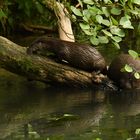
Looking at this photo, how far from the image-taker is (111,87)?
582 centimetres

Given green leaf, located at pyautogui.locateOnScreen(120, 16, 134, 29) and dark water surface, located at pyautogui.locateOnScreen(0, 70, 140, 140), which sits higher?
green leaf, located at pyautogui.locateOnScreen(120, 16, 134, 29)

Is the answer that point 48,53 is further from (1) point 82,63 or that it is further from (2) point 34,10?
(2) point 34,10

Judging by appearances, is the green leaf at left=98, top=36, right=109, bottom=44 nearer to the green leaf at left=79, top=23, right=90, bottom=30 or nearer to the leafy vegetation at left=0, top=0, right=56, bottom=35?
the green leaf at left=79, top=23, right=90, bottom=30

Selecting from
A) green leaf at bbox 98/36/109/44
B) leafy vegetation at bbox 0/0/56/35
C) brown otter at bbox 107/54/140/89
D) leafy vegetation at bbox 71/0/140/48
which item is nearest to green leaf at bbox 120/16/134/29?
leafy vegetation at bbox 71/0/140/48

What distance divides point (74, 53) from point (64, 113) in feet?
4.19

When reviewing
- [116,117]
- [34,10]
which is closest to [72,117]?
[116,117]

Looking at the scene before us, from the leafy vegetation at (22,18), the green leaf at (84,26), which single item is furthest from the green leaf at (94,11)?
the leafy vegetation at (22,18)

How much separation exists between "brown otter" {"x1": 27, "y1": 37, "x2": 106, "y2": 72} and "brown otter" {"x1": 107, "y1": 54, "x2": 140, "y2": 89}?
5.2 inches

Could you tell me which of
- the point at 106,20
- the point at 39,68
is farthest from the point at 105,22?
the point at 39,68

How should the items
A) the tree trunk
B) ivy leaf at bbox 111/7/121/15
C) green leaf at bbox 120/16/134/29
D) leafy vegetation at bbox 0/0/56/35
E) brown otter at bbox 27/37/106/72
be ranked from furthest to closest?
leafy vegetation at bbox 0/0/56/35 < brown otter at bbox 27/37/106/72 < the tree trunk < ivy leaf at bbox 111/7/121/15 < green leaf at bbox 120/16/134/29

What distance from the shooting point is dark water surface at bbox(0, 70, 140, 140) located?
13.3 feet

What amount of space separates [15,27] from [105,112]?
545cm

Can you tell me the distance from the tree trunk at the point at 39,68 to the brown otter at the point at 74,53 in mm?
94

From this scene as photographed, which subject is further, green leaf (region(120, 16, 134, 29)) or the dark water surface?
the dark water surface
